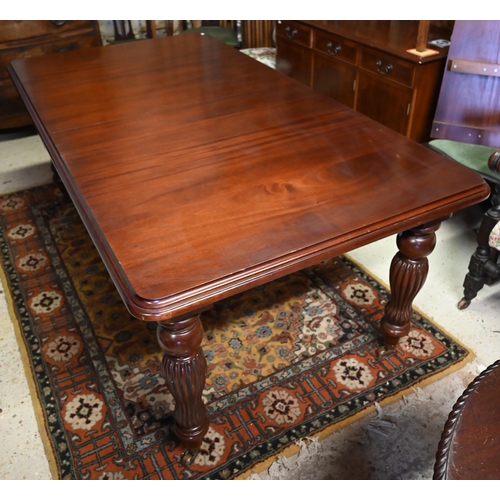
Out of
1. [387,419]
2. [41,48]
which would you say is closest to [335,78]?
[41,48]

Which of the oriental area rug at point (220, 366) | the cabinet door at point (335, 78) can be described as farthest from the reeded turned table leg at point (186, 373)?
the cabinet door at point (335, 78)

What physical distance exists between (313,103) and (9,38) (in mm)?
1994

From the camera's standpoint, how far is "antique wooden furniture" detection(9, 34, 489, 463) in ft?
3.55

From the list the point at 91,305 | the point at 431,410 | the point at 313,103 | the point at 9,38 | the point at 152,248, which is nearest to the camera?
the point at 152,248

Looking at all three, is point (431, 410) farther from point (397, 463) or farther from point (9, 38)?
point (9, 38)

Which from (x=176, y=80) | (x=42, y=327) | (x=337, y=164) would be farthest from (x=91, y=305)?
(x=337, y=164)

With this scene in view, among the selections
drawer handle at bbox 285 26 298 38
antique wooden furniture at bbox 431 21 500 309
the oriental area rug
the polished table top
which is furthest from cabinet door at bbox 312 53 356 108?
the oriental area rug

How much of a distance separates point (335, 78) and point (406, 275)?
5.54 ft

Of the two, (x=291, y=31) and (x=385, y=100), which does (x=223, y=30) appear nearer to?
(x=291, y=31)

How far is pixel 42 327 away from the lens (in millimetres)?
1835

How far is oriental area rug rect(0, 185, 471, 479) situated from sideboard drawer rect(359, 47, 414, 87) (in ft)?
2.87

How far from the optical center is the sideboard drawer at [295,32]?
2918 millimetres

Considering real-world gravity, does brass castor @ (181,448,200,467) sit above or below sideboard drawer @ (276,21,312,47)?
below

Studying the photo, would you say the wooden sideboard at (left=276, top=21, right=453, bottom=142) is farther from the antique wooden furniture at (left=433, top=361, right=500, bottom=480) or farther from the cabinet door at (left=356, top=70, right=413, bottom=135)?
the antique wooden furniture at (left=433, top=361, right=500, bottom=480)
